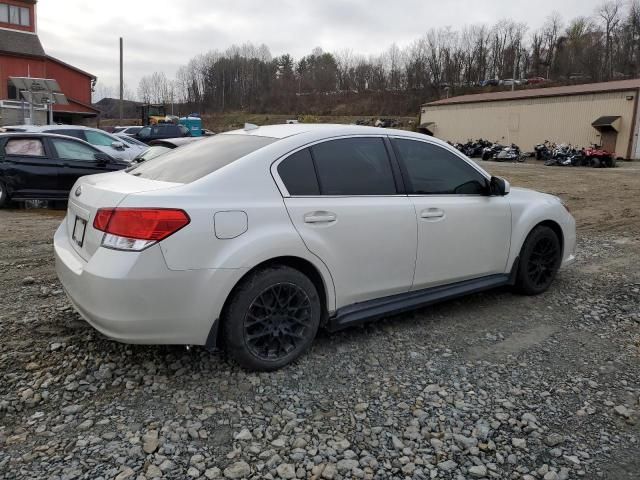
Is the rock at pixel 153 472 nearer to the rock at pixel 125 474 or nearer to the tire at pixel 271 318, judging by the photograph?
the rock at pixel 125 474

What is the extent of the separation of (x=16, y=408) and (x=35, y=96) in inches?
1068

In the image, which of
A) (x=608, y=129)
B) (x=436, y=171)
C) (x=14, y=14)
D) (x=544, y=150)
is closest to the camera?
(x=436, y=171)

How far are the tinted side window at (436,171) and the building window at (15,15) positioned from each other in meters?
45.1

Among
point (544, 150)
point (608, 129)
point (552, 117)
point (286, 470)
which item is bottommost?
point (286, 470)

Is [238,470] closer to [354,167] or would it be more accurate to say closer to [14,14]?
[354,167]

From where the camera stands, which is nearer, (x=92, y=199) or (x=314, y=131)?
(x=92, y=199)

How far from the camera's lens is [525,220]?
484 centimetres

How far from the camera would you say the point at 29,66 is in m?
38.2

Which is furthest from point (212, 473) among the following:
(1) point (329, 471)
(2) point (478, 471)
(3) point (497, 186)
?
(3) point (497, 186)

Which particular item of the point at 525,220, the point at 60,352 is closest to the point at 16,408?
the point at 60,352

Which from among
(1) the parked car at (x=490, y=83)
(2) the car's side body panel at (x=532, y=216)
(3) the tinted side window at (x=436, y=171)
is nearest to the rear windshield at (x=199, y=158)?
(3) the tinted side window at (x=436, y=171)

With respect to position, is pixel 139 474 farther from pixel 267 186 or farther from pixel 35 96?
pixel 35 96

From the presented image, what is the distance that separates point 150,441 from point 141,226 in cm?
115

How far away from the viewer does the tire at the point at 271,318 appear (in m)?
3.24
